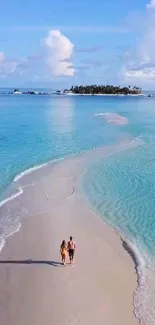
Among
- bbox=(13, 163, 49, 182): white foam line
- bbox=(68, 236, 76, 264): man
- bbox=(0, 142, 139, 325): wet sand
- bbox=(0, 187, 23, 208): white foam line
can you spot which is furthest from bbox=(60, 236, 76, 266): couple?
bbox=(13, 163, 49, 182): white foam line

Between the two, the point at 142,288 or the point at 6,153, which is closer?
the point at 142,288

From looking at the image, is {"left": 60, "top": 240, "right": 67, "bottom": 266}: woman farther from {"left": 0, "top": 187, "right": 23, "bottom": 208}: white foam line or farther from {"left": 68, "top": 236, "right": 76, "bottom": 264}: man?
{"left": 0, "top": 187, "right": 23, "bottom": 208}: white foam line

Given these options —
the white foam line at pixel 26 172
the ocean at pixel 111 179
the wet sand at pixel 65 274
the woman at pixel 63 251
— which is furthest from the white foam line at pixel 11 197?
the woman at pixel 63 251

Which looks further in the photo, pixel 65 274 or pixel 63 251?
pixel 63 251

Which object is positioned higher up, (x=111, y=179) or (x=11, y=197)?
(x=111, y=179)

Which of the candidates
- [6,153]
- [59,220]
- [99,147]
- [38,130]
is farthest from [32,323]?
[38,130]

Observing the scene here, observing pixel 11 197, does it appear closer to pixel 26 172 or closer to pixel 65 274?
pixel 26 172

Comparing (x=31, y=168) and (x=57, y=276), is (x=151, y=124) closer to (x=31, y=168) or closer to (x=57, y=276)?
(x=31, y=168)

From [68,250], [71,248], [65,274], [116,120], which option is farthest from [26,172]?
[116,120]

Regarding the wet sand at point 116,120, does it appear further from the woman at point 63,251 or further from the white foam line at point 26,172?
the woman at point 63,251
